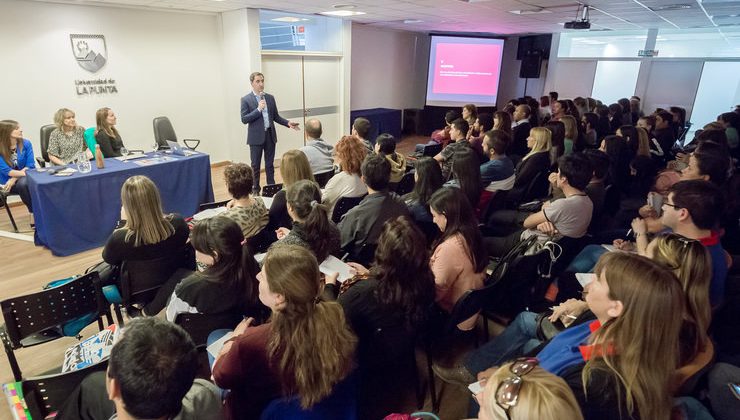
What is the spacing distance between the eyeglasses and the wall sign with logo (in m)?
6.98

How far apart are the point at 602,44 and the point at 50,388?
41.2 feet

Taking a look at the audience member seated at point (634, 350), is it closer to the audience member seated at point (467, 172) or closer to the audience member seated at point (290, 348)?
the audience member seated at point (290, 348)

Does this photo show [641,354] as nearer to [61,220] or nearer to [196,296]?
[196,296]

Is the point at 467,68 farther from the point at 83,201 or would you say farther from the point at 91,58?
the point at 83,201

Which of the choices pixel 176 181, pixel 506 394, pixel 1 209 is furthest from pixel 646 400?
pixel 1 209

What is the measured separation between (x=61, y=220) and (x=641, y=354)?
15.5 feet

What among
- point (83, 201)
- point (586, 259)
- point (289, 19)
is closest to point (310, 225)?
point (586, 259)

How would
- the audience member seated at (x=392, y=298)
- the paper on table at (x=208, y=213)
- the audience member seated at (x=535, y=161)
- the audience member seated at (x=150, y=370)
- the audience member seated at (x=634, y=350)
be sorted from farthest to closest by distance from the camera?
the audience member seated at (x=535, y=161)
the paper on table at (x=208, y=213)
the audience member seated at (x=392, y=298)
the audience member seated at (x=634, y=350)
the audience member seated at (x=150, y=370)

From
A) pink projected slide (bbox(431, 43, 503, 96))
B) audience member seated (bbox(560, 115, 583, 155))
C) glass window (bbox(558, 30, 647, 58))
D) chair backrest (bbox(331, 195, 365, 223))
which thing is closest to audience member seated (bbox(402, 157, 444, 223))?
chair backrest (bbox(331, 195, 365, 223))

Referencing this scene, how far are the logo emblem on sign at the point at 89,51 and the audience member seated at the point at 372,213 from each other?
5253mm

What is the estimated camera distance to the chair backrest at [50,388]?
146 cm

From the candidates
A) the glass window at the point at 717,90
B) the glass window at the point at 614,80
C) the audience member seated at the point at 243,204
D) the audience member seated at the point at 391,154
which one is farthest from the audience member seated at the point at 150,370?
the glass window at the point at 614,80

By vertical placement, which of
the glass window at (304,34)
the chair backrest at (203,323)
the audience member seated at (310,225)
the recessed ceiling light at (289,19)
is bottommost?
the chair backrest at (203,323)

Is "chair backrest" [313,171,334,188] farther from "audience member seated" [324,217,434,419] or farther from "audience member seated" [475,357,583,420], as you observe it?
"audience member seated" [475,357,583,420]
